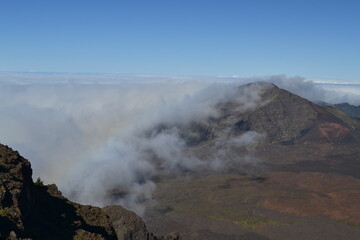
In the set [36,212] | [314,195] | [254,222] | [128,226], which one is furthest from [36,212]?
[314,195]

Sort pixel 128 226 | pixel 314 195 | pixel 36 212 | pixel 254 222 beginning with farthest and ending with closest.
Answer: pixel 314 195, pixel 254 222, pixel 128 226, pixel 36 212

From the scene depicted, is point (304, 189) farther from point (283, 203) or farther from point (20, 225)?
point (20, 225)

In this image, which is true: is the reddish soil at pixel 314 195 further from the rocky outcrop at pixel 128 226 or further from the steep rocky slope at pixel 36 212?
the steep rocky slope at pixel 36 212

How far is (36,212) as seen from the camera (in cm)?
3838

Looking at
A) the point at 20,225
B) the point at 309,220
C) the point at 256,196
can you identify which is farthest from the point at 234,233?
the point at 20,225

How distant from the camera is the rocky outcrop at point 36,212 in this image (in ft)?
103

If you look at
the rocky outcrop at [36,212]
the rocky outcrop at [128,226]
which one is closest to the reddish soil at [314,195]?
the rocky outcrop at [128,226]

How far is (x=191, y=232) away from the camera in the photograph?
11731 cm

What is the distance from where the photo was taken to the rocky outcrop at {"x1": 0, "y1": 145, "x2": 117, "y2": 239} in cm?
3147

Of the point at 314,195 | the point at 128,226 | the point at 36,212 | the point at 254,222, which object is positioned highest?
the point at 36,212

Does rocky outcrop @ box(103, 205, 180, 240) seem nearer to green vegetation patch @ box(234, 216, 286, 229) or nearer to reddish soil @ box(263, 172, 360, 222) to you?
green vegetation patch @ box(234, 216, 286, 229)

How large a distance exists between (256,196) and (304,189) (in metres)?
27.9

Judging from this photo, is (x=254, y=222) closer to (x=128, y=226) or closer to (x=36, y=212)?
(x=128, y=226)

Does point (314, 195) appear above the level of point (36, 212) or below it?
below
